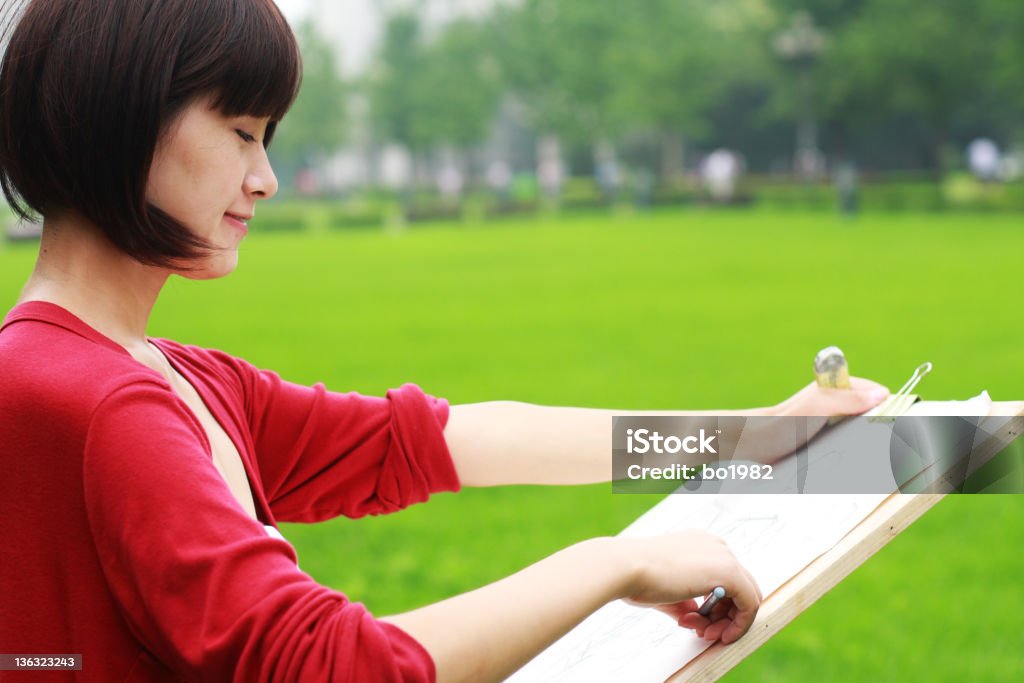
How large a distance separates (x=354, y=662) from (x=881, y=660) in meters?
3.05

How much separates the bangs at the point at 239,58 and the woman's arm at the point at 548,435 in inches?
23.4

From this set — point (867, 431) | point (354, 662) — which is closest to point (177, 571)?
point (354, 662)

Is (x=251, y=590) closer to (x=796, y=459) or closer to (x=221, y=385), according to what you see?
(x=221, y=385)

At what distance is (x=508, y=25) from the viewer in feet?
172

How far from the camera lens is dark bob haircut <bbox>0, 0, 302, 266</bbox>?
47.7 inches

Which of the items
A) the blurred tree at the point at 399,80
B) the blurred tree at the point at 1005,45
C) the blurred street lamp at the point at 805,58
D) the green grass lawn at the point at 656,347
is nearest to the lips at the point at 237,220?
the green grass lawn at the point at 656,347

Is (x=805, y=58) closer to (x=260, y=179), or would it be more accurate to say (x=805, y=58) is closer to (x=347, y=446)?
(x=347, y=446)

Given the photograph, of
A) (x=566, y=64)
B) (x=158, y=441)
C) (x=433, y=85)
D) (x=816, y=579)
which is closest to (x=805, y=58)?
(x=566, y=64)

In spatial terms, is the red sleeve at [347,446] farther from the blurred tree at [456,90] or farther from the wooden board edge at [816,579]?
the blurred tree at [456,90]

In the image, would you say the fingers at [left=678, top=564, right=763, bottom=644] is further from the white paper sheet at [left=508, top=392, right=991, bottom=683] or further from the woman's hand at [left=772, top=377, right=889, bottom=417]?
the woman's hand at [left=772, top=377, right=889, bottom=417]

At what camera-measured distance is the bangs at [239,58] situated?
125 centimetres

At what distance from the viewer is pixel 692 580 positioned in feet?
4.24

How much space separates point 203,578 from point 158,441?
140 mm

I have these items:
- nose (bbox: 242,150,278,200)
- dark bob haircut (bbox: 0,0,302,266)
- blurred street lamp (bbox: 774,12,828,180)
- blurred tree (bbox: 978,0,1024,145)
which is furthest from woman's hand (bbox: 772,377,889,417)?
blurred street lamp (bbox: 774,12,828,180)
